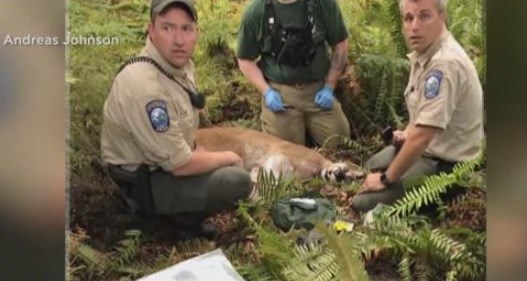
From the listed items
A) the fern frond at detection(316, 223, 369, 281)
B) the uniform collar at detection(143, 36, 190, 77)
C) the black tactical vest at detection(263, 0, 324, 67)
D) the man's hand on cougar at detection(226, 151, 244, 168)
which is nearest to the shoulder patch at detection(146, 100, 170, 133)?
the uniform collar at detection(143, 36, 190, 77)

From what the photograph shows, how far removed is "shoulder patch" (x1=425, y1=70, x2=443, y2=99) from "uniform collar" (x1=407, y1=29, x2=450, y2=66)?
A: 0.08 metres

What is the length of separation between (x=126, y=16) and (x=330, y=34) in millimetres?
1153

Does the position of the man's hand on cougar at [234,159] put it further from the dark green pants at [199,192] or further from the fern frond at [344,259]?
the fern frond at [344,259]

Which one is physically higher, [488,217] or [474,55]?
[474,55]

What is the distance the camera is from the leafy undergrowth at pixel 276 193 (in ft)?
14.9

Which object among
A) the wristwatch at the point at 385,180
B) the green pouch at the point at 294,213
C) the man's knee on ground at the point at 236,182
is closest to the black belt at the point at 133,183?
the man's knee on ground at the point at 236,182

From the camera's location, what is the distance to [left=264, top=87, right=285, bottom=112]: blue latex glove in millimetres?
4711

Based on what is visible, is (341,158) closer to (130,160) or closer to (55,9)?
(130,160)

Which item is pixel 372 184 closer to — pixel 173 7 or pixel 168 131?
pixel 168 131

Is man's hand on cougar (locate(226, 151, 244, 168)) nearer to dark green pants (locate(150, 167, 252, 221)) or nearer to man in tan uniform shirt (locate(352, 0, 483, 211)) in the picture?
dark green pants (locate(150, 167, 252, 221))

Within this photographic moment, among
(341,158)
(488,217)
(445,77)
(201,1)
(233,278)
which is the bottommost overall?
(233,278)

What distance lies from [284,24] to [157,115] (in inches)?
34.9

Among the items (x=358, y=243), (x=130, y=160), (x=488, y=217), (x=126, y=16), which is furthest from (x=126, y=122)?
(x=488, y=217)

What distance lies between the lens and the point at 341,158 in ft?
15.6
